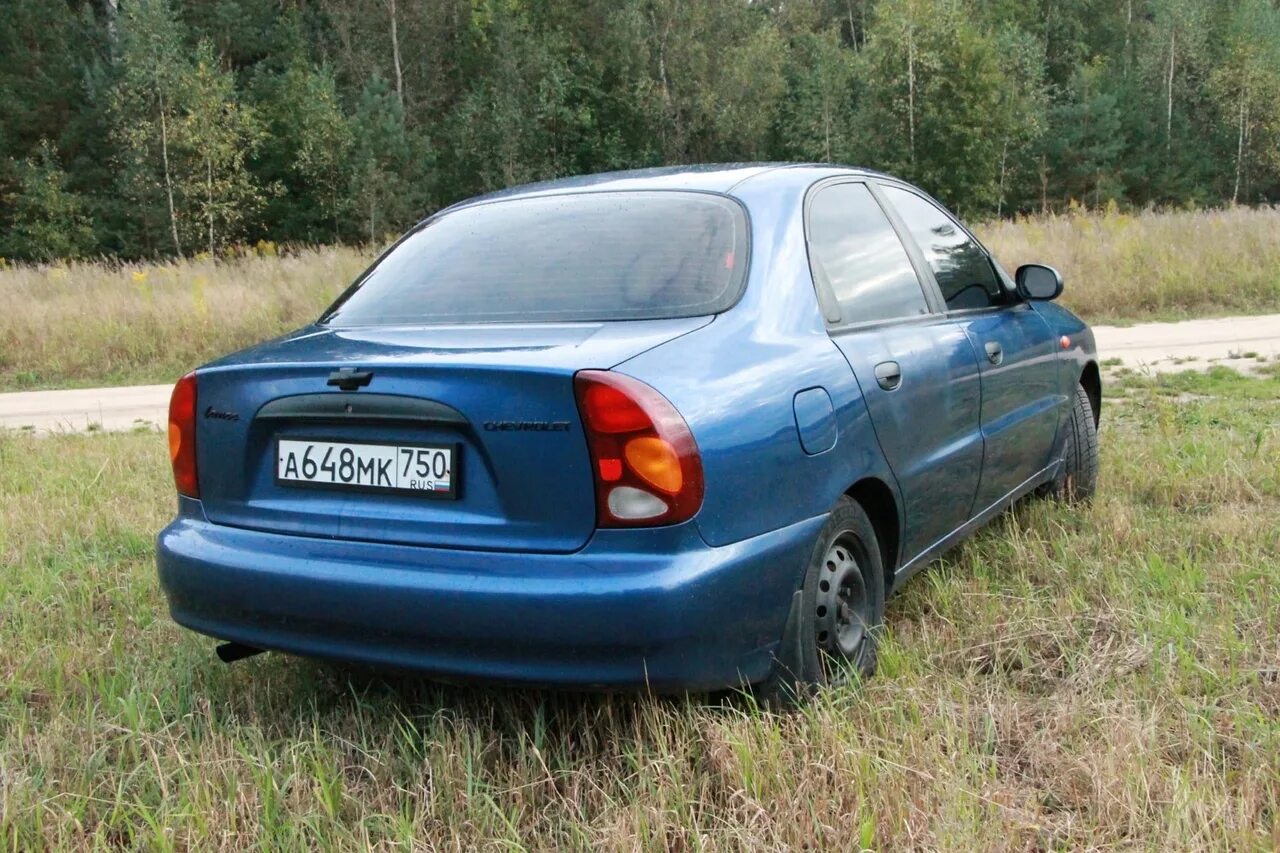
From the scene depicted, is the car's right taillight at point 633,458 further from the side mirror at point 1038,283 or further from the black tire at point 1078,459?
the black tire at point 1078,459

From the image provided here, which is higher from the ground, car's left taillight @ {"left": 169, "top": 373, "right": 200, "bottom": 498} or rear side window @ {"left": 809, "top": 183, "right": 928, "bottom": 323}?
rear side window @ {"left": 809, "top": 183, "right": 928, "bottom": 323}

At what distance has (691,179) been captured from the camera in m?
3.30

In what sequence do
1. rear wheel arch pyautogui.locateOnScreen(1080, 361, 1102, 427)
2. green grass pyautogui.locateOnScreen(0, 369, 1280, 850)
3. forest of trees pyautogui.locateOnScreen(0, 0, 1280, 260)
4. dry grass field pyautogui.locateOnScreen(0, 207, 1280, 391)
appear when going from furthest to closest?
forest of trees pyautogui.locateOnScreen(0, 0, 1280, 260), dry grass field pyautogui.locateOnScreen(0, 207, 1280, 391), rear wheel arch pyautogui.locateOnScreen(1080, 361, 1102, 427), green grass pyautogui.locateOnScreen(0, 369, 1280, 850)

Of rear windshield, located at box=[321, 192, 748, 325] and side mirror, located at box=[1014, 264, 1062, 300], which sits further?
side mirror, located at box=[1014, 264, 1062, 300]

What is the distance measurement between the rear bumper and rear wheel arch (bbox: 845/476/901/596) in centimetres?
42

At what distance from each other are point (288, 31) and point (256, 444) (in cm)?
4431

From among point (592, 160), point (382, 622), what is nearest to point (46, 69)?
point (592, 160)

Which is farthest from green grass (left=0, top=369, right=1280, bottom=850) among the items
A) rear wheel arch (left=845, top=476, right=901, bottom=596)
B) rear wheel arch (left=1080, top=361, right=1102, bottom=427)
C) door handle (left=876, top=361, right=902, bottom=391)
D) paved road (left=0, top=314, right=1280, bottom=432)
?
paved road (left=0, top=314, right=1280, bottom=432)

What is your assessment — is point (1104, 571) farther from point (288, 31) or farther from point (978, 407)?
point (288, 31)

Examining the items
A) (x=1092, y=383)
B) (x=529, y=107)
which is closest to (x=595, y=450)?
(x=1092, y=383)

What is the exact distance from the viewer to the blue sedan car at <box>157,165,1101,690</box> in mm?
2301

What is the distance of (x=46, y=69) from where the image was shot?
3794 cm

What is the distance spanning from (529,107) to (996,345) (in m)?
43.2

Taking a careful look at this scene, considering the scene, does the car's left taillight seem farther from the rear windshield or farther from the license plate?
the rear windshield
